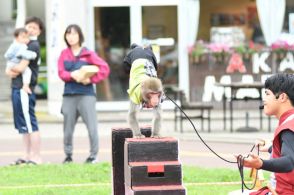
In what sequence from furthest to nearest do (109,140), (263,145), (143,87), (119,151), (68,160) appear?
(109,140), (68,160), (119,151), (143,87), (263,145)

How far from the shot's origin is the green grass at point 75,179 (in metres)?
10.2

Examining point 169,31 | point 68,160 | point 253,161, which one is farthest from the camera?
point 169,31

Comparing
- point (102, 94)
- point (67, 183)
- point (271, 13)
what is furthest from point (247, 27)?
point (67, 183)

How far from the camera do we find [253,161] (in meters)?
6.11

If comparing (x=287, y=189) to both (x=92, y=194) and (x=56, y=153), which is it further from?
(x=56, y=153)

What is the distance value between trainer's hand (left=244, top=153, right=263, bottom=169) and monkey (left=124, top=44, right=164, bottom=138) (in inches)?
70.7

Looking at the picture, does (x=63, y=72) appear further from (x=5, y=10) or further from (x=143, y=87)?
(x=5, y=10)

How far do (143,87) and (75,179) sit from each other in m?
3.67

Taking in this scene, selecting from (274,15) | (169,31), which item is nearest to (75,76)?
(169,31)

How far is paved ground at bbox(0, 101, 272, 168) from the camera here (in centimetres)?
1385

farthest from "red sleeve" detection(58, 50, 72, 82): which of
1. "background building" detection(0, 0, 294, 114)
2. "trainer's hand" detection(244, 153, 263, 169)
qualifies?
"background building" detection(0, 0, 294, 114)

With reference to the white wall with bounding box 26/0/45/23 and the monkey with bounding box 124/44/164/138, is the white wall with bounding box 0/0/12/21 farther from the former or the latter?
the monkey with bounding box 124/44/164/138

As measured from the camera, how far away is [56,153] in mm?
14492

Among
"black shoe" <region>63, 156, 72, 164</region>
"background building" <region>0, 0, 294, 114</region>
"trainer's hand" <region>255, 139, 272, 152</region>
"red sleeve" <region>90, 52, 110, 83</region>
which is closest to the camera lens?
"trainer's hand" <region>255, 139, 272, 152</region>
